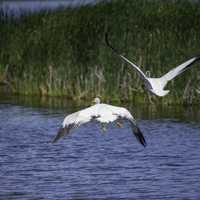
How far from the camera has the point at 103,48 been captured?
2003cm

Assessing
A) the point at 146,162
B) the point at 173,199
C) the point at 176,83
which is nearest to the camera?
the point at 173,199

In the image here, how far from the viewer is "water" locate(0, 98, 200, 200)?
41.5 feet

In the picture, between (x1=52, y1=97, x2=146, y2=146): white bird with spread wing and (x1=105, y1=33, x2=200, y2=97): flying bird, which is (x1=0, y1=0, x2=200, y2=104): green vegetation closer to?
(x1=105, y1=33, x2=200, y2=97): flying bird

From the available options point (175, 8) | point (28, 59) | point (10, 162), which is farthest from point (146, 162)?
point (28, 59)

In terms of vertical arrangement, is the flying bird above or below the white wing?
above

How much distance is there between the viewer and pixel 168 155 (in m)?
14.9

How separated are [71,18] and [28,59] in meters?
1.27

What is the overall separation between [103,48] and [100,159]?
5.62m

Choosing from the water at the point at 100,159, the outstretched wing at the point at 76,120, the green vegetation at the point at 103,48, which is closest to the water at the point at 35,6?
the green vegetation at the point at 103,48

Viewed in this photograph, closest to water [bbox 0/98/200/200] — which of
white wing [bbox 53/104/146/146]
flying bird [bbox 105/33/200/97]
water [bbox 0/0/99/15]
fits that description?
white wing [bbox 53/104/146/146]

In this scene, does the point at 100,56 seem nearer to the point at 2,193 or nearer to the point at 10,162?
the point at 10,162

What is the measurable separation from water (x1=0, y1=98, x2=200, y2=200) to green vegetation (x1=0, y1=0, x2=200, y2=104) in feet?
2.43

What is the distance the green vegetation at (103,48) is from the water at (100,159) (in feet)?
2.43

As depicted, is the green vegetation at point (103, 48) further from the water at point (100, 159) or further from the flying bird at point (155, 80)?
the flying bird at point (155, 80)
